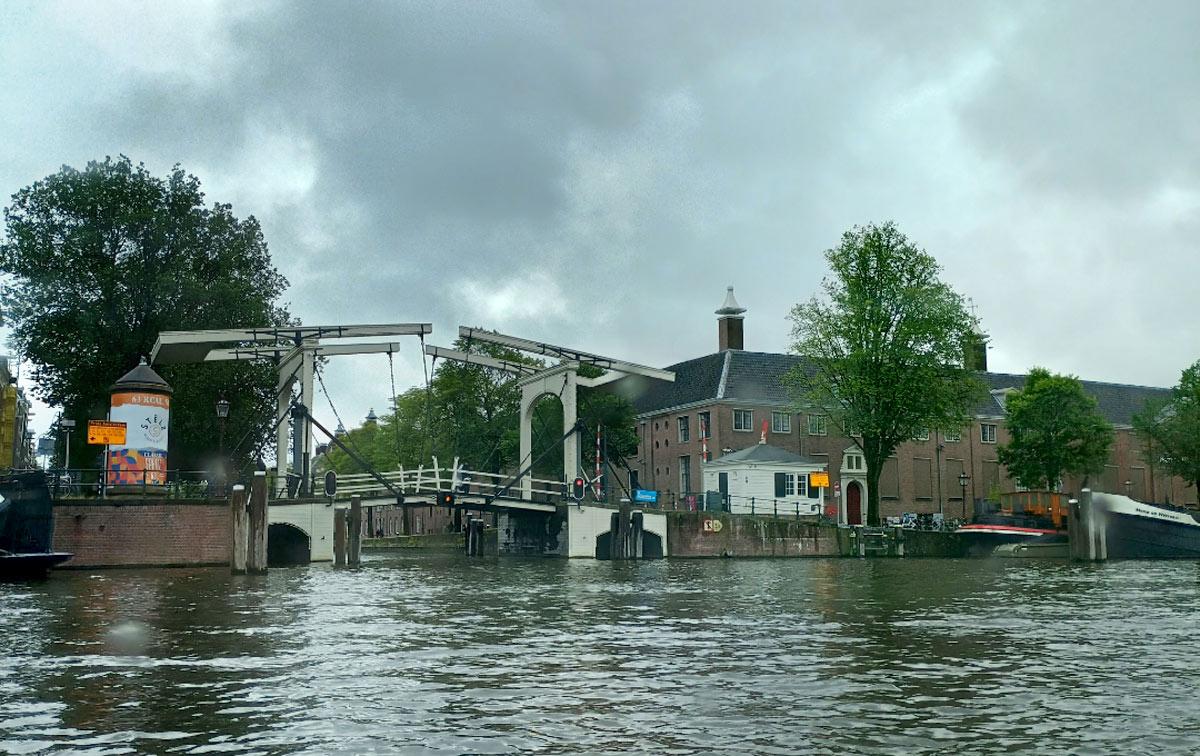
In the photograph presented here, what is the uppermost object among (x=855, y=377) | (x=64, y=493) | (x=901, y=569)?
(x=855, y=377)

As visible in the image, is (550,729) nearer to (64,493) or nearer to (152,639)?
(152,639)

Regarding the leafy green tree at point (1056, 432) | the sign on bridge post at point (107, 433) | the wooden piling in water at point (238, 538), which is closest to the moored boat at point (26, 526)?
the wooden piling in water at point (238, 538)

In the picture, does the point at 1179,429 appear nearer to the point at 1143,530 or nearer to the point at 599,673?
the point at 1143,530

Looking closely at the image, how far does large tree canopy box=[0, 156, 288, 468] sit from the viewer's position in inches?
1642

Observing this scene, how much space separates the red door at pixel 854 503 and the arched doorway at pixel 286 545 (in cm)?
3338

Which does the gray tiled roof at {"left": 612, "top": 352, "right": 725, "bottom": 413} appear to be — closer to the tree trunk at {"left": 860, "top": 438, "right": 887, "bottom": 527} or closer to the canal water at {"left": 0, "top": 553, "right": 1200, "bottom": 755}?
the tree trunk at {"left": 860, "top": 438, "right": 887, "bottom": 527}

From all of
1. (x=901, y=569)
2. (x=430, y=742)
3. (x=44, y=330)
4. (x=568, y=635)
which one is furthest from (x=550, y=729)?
(x=44, y=330)

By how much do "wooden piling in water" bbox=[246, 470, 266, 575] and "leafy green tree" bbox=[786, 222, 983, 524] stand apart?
2511cm

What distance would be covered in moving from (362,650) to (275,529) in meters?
26.3

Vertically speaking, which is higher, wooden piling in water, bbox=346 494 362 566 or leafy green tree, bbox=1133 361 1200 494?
leafy green tree, bbox=1133 361 1200 494

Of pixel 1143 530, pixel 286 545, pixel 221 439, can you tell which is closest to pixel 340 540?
pixel 286 545

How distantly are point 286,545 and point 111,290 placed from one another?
11558 mm

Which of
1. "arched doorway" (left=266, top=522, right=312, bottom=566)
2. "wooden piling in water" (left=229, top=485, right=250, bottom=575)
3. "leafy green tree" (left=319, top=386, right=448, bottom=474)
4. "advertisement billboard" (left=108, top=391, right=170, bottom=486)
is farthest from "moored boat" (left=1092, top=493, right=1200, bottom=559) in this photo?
"leafy green tree" (left=319, top=386, right=448, bottom=474)

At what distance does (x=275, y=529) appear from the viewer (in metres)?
38.0
